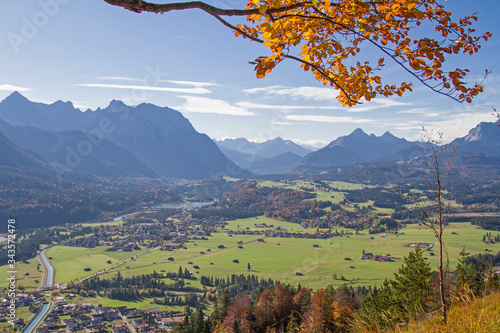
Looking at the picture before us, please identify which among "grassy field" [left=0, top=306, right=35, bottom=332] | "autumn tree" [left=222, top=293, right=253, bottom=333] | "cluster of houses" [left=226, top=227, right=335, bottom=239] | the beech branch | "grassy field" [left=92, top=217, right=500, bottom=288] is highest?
the beech branch

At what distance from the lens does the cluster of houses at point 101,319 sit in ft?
91.7

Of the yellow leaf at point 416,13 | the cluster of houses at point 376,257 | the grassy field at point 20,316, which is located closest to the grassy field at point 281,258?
the cluster of houses at point 376,257

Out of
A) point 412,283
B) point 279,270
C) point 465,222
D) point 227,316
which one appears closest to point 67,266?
point 279,270

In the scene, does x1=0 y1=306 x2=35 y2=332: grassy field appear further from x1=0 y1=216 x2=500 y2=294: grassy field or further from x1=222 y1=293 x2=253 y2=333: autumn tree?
x1=222 y1=293 x2=253 y2=333: autumn tree

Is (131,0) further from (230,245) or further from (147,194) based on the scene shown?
(147,194)

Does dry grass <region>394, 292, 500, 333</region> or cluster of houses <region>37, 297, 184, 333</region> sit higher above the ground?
dry grass <region>394, 292, 500, 333</region>

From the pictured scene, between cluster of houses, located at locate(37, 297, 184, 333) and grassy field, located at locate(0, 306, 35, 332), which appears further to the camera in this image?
cluster of houses, located at locate(37, 297, 184, 333)

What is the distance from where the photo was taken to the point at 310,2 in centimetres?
244

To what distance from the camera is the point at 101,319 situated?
99.9 feet

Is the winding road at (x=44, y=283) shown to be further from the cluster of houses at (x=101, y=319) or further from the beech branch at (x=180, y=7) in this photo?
the beech branch at (x=180, y=7)

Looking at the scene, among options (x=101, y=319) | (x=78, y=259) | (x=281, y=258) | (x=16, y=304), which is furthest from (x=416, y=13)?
(x=78, y=259)

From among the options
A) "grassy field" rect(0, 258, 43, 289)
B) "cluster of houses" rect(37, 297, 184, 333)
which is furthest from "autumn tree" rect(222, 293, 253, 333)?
"grassy field" rect(0, 258, 43, 289)

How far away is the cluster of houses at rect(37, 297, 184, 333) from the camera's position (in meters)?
27.9

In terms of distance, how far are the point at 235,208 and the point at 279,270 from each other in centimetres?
7365
